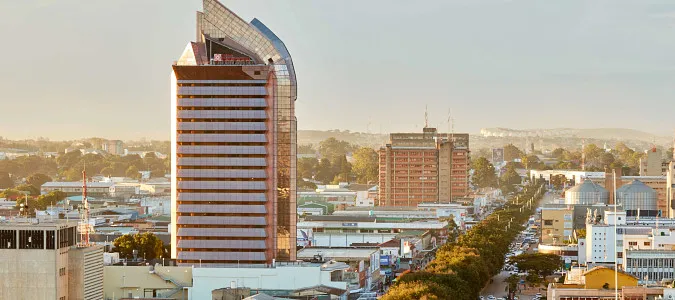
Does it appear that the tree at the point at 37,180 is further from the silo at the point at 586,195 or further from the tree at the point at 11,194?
the silo at the point at 586,195

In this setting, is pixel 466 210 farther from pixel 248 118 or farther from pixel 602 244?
pixel 248 118

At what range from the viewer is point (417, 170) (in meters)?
158

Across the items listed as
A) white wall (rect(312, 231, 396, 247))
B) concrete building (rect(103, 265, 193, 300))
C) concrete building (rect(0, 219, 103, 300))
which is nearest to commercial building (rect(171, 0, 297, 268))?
concrete building (rect(103, 265, 193, 300))

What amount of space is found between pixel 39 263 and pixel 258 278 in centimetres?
1778

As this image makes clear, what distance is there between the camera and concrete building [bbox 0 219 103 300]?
57000 millimetres

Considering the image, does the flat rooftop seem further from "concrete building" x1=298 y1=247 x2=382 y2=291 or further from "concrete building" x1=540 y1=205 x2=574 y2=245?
"concrete building" x1=540 y1=205 x2=574 y2=245

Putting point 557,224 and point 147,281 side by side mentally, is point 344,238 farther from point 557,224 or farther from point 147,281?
point 147,281

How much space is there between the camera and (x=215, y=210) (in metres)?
75.4

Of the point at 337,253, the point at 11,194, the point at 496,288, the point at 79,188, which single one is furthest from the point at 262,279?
the point at 79,188

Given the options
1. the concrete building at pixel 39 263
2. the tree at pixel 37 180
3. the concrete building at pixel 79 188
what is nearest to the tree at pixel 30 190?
the concrete building at pixel 79 188

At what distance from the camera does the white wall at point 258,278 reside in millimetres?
72375

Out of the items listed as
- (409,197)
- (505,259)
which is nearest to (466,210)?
(409,197)

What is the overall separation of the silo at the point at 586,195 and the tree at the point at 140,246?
197ft

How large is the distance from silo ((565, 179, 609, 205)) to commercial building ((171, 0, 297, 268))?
2641 inches
